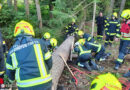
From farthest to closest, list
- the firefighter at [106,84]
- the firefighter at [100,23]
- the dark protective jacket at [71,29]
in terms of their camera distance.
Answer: the firefighter at [100,23]
the dark protective jacket at [71,29]
the firefighter at [106,84]

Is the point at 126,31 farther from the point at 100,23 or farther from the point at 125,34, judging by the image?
the point at 100,23

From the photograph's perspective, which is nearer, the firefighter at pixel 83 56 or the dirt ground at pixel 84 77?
the dirt ground at pixel 84 77

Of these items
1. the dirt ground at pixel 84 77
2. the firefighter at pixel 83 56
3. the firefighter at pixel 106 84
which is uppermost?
the firefighter at pixel 106 84

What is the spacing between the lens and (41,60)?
187cm

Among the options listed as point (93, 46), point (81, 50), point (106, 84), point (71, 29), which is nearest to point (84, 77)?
point (81, 50)

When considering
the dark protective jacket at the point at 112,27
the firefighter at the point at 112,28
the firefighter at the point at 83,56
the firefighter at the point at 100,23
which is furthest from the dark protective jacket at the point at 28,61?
the firefighter at the point at 100,23

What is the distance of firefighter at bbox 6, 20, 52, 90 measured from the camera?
70.0 inches

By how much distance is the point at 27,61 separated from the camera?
5.79 feet

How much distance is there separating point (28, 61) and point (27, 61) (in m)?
0.02

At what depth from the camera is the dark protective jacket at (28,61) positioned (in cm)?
178

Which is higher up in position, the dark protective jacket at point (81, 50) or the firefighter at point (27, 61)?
the firefighter at point (27, 61)

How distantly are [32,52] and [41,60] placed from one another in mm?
202

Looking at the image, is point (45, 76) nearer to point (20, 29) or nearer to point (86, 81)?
point (20, 29)

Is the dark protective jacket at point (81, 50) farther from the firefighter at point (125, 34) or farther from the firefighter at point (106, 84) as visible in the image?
the firefighter at point (106, 84)
